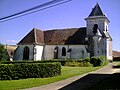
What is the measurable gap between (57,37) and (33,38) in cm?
606

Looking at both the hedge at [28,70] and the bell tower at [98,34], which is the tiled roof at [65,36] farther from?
the hedge at [28,70]

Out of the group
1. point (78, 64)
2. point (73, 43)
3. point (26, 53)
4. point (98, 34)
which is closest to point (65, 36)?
point (73, 43)

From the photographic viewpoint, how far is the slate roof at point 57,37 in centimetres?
5031

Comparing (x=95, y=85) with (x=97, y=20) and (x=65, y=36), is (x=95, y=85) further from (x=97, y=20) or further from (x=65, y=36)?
(x=65, y=36)

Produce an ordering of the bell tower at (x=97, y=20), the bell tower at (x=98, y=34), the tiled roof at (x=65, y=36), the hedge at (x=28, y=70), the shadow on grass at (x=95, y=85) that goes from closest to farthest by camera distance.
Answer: the shadow on grass at (x=95, y=85) → the hedge at (x=28, y=70) → the bell tower at (x=98, y=34) → the bell tower at (x=97, y=20) → the tiled roof at (x=65, y=36)

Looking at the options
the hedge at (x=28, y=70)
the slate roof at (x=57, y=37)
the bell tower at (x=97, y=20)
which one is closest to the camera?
the hedge at (x=28, y=70)

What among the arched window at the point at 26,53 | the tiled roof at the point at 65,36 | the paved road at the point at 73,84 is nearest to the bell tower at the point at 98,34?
the tiled roof at the point at 65,36

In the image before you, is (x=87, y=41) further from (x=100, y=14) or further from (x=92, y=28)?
(x=100, y=14)

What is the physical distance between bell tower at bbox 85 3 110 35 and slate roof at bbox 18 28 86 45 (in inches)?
71.2

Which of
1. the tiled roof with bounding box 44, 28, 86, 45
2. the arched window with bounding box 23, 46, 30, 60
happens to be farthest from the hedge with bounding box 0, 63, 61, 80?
the arched window with bounding box 23, 46, 30, 60

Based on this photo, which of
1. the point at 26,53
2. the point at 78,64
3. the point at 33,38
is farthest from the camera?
the point at 26,53

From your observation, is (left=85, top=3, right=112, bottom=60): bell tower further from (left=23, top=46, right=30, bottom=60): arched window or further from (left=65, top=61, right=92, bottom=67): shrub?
(left=23, top=46, right=30, bottom=60): arched window

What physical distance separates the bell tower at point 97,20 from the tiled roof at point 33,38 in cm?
1157

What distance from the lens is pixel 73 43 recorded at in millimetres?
49875
